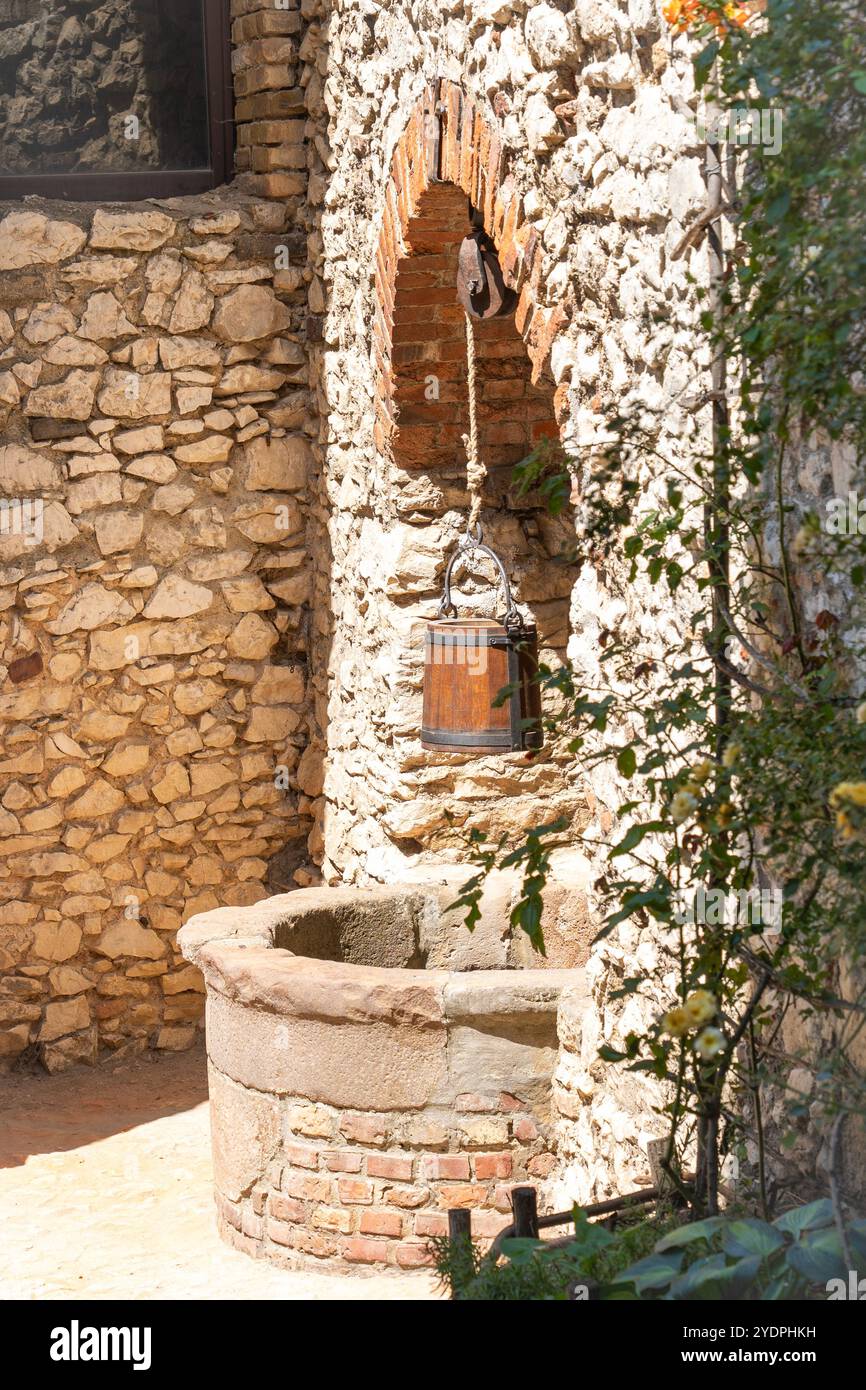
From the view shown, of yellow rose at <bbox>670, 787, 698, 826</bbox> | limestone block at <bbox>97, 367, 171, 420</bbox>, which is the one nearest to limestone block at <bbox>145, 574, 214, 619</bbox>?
limestone block at <bbox>97, 367, 171, 420</bbox>

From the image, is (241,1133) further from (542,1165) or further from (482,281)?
(482,281)

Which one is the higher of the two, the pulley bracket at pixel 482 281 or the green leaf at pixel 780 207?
the pulley bracket at pixel 482 281

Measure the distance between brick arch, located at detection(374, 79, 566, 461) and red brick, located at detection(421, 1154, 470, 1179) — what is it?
5.62ft

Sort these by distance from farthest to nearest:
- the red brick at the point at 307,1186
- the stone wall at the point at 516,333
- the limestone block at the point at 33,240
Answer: the limestone block at the point at 33,240, the red brick at the point at 307,1186, the stone wall at the point at 516,333

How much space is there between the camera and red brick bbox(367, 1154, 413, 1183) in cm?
367

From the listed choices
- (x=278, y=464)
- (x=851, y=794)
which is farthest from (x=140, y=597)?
(x=851, y=794)

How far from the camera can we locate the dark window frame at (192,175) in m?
5.52

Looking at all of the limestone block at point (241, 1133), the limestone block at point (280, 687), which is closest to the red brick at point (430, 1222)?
the limestone block at point (241, 1133)

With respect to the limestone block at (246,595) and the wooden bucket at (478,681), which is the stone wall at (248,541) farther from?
the wooden bucket at (478,681)

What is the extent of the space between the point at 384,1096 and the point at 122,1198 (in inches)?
51.1

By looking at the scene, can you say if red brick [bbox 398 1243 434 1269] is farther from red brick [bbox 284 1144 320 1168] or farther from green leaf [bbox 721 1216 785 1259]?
green leaf [bbox 721 1216 785 1259]

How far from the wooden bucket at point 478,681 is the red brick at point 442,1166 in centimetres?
95

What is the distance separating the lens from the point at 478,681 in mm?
3834
